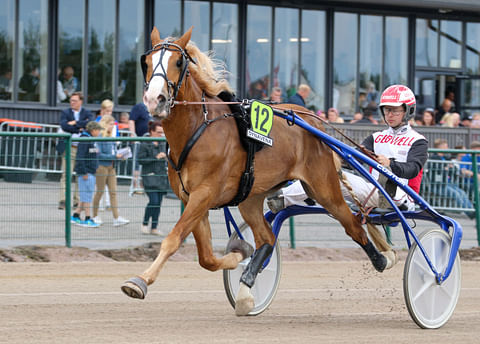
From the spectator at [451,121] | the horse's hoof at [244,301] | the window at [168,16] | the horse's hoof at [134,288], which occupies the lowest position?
the horse's hoof at [244,301]

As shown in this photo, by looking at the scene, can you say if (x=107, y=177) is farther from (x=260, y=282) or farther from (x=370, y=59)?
(x=370, y=59)

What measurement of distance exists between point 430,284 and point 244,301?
137 centimetres

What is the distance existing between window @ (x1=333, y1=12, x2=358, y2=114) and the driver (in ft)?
46.2

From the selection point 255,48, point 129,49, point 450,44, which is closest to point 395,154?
point 129,49

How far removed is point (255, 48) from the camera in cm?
2009

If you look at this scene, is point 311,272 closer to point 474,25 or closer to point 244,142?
point 244,142

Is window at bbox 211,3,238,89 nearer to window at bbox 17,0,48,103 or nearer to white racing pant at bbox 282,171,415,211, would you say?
window at bbox 17,0,48,103

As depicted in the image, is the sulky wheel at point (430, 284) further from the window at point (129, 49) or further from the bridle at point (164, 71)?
the window at point (129, 49)

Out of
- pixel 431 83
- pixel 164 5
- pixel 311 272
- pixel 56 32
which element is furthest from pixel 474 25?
pixel 311 272

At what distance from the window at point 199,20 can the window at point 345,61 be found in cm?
342

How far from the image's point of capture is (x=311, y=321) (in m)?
6.34

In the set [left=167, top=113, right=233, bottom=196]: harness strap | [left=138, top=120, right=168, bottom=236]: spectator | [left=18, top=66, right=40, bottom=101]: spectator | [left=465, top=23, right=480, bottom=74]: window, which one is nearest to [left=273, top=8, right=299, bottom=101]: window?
[left=465, top=23, right=480, bottom=74]: window

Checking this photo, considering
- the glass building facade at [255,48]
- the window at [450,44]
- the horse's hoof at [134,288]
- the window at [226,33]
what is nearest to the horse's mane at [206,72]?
the horse's hoof at [134,288]

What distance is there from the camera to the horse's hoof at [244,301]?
20.5 ft
